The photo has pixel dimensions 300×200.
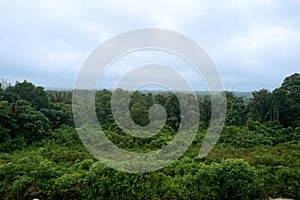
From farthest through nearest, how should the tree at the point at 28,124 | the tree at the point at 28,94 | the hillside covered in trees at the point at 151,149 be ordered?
1. the tree at the point at 28,94
2. the tree at the point at 28,124
3. the hillside covered in trees at the point at 151,149

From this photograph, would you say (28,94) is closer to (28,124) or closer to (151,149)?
(28,124)

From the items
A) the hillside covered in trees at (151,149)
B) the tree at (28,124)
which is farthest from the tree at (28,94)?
the tree at (28,124)

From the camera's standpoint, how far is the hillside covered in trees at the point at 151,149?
7227 mm

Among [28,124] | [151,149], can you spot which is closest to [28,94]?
[28,124]

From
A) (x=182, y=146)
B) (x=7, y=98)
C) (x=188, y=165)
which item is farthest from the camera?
(x=7, y=98)

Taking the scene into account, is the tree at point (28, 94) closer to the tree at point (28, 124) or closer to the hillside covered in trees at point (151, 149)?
the hillside covered in trees at point (151, 149)

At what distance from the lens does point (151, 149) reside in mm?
11328

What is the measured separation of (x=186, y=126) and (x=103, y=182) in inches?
312

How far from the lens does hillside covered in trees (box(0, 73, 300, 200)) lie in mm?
7227

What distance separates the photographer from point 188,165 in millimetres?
8602

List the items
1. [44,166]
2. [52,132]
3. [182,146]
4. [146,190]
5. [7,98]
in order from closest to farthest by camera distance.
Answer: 1. [146,190]
2. [44,166]
3. [182,146]
4. [52,132]
5. [7,98]

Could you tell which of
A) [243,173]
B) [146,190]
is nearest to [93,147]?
[146,190]

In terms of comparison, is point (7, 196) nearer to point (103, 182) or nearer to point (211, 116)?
point (103, 182)

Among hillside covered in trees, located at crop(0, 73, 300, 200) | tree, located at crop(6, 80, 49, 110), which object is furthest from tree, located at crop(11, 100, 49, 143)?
tree, located at crop(6, 80, 49, 110)
